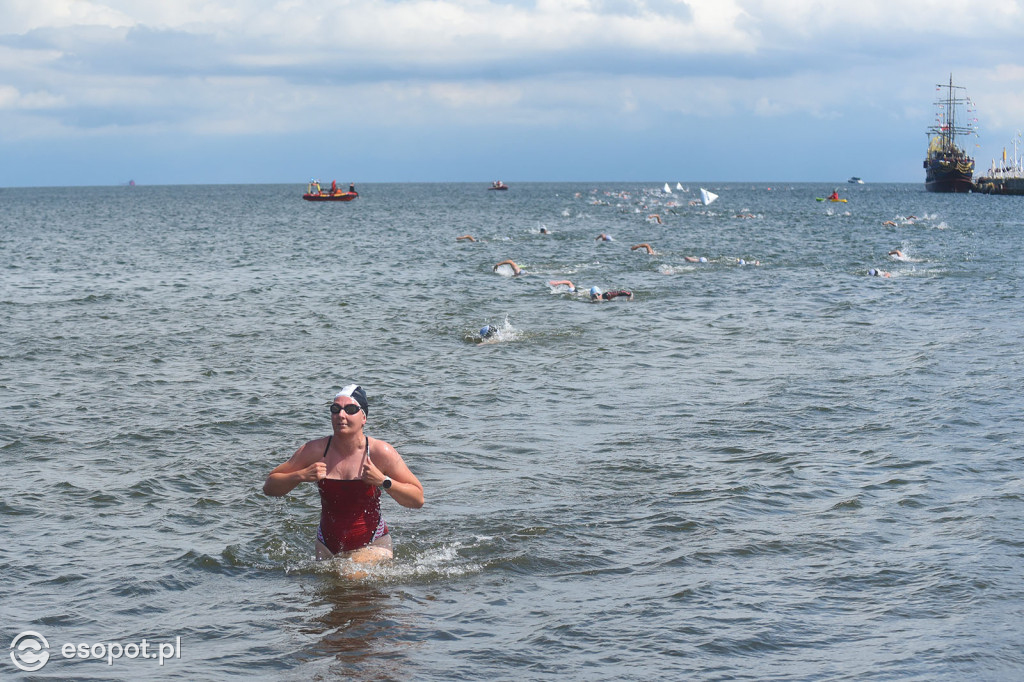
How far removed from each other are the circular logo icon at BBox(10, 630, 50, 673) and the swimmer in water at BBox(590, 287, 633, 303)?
22.7 meters

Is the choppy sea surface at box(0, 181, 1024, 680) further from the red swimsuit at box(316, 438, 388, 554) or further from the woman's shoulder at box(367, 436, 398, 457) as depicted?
the woman's shoulder at box(367, 436, 398, 457)

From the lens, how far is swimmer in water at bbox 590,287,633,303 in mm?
29647

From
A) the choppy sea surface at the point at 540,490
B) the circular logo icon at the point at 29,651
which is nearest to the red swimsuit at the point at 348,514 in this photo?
the choppy sea surface at the point at 540,490

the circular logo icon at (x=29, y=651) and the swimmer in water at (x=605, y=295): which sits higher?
the swimmer in water at (x=605, y=295)

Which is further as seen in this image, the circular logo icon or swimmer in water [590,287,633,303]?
swimmer in water [590,287,633,303]

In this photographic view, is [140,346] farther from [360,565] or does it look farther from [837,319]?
[837,319]

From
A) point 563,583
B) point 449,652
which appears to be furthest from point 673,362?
point 449,652

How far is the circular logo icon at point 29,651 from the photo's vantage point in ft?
→ 24.7

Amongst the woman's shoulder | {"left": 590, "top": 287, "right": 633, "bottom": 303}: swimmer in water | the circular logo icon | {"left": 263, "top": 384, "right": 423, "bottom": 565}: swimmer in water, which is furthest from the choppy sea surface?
the woman's shoulder

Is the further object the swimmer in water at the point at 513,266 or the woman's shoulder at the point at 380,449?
the swimmer in water at the point at 513,266

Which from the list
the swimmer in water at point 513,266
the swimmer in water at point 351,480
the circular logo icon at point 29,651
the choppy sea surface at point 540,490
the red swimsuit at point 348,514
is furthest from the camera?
the swimmer in water at point 513,266

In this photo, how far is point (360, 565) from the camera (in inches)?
364

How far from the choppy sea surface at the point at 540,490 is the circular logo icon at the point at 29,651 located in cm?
8

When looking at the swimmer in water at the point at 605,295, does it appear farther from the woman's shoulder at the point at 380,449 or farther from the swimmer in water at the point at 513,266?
the woman's shoulder at the point at 380,449
